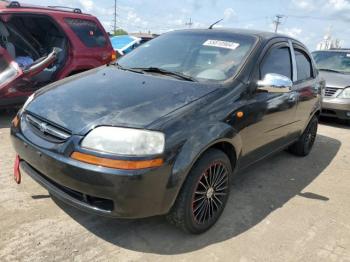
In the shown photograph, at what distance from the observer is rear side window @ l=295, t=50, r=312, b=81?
466 cm

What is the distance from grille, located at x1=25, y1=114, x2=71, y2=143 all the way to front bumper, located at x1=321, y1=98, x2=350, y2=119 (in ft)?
21.4

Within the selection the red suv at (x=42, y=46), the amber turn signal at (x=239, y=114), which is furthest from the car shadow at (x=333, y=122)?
the amber turn signal at (x=239, y=114)

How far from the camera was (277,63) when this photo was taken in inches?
159

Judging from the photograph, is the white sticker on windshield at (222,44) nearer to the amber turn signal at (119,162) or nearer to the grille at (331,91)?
the amber turn signal at (119,162)

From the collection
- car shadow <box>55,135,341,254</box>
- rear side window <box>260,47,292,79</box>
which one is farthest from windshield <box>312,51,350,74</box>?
rear side window <box>260,47,292,79</box>

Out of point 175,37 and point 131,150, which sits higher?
point 175,37

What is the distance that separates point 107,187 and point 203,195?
891mm

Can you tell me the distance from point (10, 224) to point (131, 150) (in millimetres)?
1325

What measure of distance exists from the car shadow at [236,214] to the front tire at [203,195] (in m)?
0.14

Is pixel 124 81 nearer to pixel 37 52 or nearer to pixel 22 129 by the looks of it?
pixel 22 129

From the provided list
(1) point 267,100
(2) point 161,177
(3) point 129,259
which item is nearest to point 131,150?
(2) point 161,177

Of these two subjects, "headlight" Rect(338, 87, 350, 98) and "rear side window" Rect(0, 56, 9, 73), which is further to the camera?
"headlight" Rect(338, 87, 350, 98)

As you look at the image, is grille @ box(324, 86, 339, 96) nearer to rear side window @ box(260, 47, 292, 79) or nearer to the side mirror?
rear side window @ box(260, 47, 292, 79)

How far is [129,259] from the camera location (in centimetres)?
271
